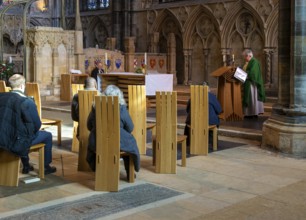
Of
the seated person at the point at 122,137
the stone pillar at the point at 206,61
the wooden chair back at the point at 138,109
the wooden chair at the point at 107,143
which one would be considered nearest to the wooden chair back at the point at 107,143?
the wooden chair at the point at 107,143

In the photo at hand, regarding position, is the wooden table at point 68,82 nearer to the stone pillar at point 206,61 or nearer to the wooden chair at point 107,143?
the stone pillar at point 206,61

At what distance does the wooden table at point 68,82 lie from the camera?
1436 cm

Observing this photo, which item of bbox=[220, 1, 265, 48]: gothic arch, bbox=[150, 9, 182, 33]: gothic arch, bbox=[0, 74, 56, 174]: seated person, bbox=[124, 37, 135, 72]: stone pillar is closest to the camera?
bbox=[0, 74, 56, 174]: seated person

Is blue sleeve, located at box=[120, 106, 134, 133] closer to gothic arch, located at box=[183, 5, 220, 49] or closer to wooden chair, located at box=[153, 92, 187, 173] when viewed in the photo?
wooden chair, located at box=[153, 92, 187, 173]

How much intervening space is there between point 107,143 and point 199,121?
2172 mm

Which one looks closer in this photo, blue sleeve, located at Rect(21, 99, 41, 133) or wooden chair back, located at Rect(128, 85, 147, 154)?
blue sleeve, located at Rect(21, 99, 41, 133)

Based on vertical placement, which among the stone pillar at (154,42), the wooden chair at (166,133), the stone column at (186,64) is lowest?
the wooden chair at (166,133)

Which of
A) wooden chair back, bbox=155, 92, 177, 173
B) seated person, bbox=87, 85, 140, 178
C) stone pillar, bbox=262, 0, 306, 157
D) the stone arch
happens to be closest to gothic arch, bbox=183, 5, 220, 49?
the stone arch

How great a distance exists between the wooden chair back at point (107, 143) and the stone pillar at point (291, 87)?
2967mm

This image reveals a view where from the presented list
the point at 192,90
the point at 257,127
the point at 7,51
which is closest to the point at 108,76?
the point at 257,127

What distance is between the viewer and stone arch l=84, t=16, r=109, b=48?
73.4 ft

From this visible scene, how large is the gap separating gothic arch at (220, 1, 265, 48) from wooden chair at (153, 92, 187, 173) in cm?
1070

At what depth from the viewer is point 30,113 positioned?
5254 mm

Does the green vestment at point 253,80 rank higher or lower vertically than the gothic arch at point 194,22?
lower
